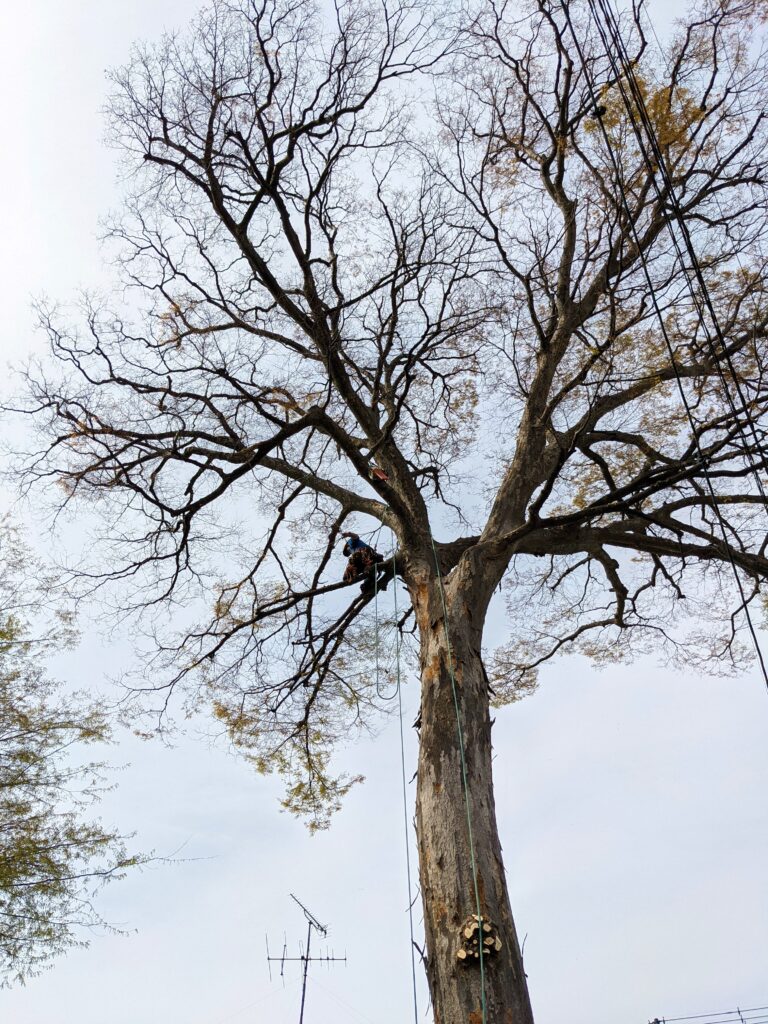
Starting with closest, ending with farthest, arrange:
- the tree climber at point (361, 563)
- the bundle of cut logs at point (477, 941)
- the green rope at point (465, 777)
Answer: the green rope at point (465, 777)
the bundle of cut logs at point (477, 941)
the tree climber at point (361, 563)

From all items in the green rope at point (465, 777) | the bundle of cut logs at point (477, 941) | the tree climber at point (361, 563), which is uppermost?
the tree climber at point (361, 563)

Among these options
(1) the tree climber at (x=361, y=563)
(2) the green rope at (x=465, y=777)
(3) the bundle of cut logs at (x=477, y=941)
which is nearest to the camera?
(2) the green rope at (x=465, y=777)

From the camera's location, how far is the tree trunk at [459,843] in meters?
3.72

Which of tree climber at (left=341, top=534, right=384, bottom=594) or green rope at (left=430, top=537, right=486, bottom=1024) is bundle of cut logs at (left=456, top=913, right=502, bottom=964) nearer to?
green rope at (left=430, top=537, right=486, bottom=1024)

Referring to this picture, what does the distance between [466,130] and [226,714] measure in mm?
6933

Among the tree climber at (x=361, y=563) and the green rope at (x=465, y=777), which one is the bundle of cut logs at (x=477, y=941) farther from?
the tree climber at (x=361, y=563)

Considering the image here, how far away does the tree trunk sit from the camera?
→ 372cm

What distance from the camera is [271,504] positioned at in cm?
816

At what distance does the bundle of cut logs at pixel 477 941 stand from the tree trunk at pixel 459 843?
0.05 feet

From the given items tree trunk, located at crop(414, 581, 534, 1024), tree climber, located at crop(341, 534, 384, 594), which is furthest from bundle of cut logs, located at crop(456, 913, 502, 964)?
tree climber, located at crop(341, 534, 384, 594)

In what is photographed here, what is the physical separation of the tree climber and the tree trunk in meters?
1.31

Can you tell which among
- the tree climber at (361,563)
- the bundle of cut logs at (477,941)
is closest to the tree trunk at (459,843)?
the bundle of cut logs at (477,941)

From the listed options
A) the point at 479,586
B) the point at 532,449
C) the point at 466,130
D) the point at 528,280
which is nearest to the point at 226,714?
the point at 479,586

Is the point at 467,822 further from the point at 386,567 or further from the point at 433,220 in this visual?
the point at 433,220
